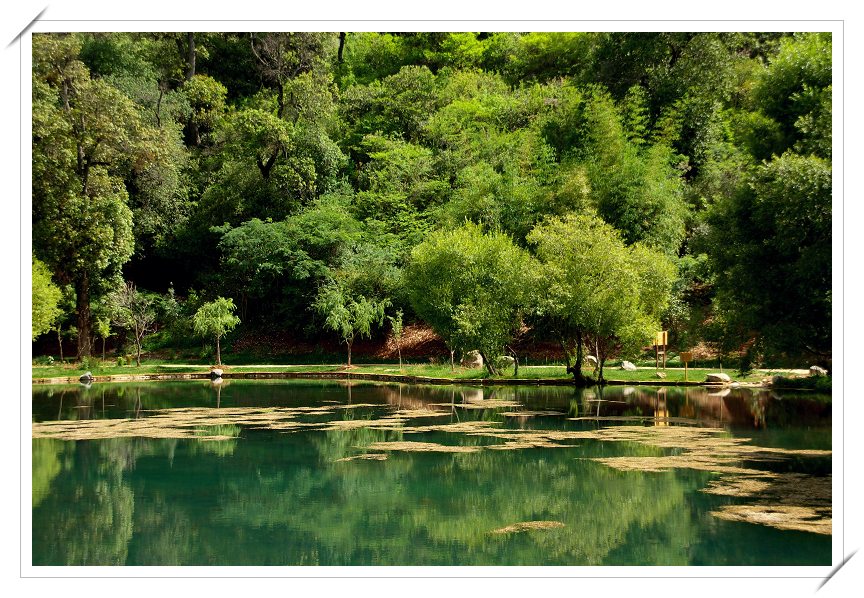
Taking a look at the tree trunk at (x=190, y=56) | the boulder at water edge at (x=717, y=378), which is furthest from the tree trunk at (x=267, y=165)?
the boulder at water edge at (x=717, y=378)

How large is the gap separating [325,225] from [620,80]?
43.4ft

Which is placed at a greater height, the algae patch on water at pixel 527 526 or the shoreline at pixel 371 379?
the algae patch on water at pixel 527 526

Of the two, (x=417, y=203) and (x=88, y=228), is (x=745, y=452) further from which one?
(x=417, y=203)

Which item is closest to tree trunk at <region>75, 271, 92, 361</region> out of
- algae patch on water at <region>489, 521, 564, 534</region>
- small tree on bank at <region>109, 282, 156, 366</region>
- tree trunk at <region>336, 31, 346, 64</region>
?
small tree on bank at <region>109, 282, 156, 366</region>

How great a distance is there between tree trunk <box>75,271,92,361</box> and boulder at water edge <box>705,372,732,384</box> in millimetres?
20835

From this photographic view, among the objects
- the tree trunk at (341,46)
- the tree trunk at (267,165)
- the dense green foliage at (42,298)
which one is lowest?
the dense green foliage at (42,298)

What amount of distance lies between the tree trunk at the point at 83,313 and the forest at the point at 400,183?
0.65ft

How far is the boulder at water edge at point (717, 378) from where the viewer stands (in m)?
21.6

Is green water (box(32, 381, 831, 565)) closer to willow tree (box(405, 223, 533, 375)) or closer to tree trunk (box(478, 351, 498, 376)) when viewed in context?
willow tree (box(405, 223, 533, 375))

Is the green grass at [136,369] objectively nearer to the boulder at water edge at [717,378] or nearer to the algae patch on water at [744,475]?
the boulder at water edge at [717,378]

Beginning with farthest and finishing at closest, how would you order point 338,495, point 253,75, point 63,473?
point 253,75, point 63,473, point 338,495

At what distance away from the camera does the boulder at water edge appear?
2156 centimetres
